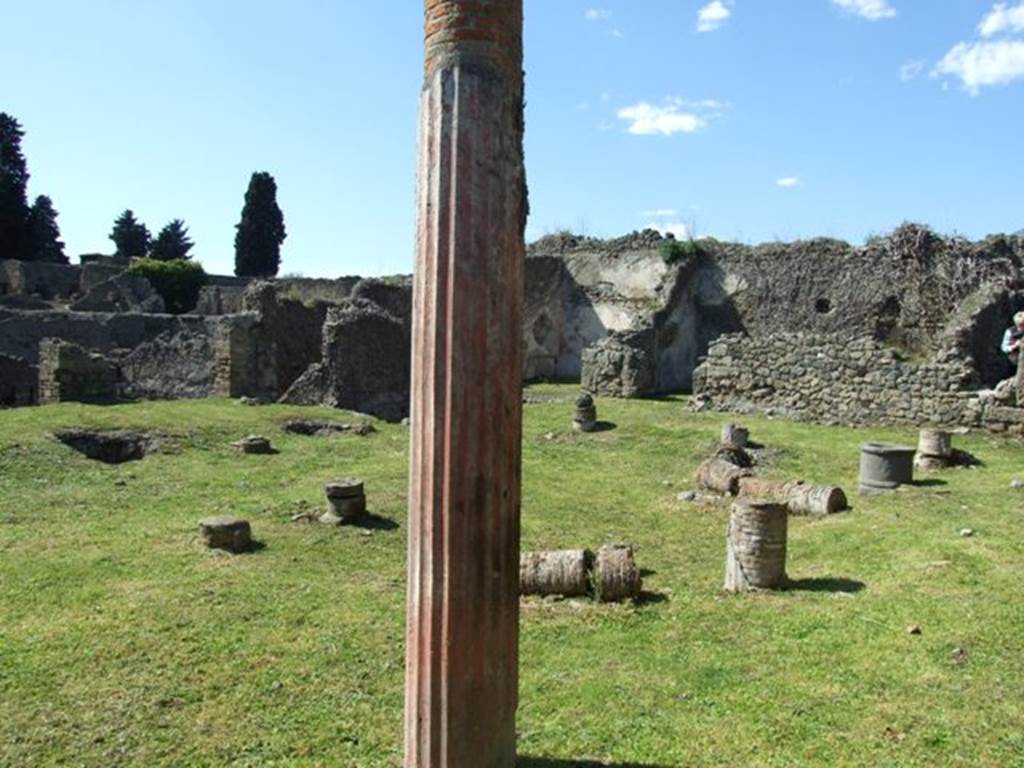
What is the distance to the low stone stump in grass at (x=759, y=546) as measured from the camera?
6902 millimetres

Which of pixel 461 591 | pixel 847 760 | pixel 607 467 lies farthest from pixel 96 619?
pixel 607 467

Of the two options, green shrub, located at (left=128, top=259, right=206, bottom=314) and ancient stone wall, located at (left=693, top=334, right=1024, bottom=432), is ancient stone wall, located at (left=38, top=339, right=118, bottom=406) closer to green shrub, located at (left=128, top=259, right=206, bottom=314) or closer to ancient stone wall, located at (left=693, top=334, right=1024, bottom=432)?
ancient stone wall, located at (left=693, top=334, right=1024, bottom=432)

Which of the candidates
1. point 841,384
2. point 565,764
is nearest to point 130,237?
point 841,384

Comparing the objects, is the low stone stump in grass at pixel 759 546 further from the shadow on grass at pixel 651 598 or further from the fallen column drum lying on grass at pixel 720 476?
the fallen column drum lying on grass at pixel 720 476

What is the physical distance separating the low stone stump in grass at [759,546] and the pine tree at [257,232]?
4801 cm

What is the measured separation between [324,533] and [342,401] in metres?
9.56

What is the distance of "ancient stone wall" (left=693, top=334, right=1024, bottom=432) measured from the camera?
1479 cm

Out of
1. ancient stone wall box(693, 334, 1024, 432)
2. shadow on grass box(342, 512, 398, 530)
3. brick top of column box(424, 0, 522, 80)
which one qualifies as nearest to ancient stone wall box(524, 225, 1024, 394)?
ancient stone wall box(693, 334, 1024, 432)

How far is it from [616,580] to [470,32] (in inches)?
181

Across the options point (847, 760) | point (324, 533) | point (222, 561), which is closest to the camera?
point (847, 760)

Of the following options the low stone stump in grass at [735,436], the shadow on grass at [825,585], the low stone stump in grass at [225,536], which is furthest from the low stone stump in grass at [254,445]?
the shadow on grass at [825,585]

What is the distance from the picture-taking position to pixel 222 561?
7887 millimetres

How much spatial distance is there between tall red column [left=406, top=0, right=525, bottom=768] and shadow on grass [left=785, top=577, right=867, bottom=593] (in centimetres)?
410

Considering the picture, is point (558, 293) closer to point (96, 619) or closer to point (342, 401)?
point (342, 401)
